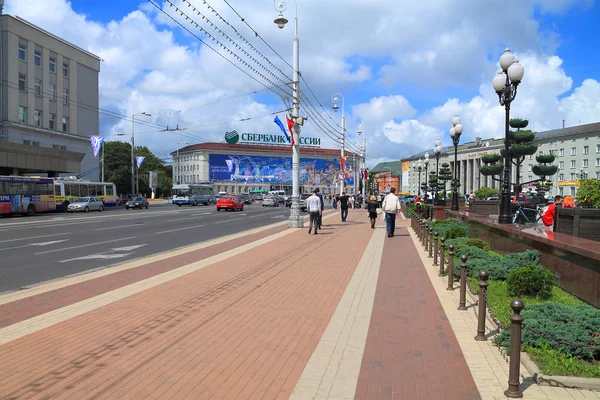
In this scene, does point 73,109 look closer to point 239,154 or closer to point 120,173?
point 120,173

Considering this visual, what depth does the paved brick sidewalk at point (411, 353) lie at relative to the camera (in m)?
4.32

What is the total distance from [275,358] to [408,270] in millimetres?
6455

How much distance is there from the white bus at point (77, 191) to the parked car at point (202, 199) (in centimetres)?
1225

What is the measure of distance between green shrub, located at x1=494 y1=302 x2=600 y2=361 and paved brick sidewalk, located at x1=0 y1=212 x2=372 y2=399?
2.32 m

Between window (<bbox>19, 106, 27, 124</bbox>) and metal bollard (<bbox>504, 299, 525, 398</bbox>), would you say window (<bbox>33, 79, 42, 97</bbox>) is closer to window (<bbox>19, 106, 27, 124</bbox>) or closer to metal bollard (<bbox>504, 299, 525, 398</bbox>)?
window (<bbox>19, 106, 27, 124</bbox>)

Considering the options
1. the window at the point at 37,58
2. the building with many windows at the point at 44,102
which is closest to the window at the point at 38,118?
the building with many windows at the point at 44,102

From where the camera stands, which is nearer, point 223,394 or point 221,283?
Result: point 223,394

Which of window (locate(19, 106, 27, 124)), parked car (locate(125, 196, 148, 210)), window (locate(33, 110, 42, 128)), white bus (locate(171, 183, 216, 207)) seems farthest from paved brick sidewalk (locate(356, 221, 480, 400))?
white bus (locate(171, 183, 216, 207))

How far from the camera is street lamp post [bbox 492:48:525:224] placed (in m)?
12.5

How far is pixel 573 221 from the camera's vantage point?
33.6 ft

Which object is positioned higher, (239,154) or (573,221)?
(239,154)

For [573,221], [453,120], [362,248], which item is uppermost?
[453,120]

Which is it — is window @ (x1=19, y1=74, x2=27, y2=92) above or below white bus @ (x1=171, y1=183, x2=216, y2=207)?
above

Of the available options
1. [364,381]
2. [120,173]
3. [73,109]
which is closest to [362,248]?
[364,381]
